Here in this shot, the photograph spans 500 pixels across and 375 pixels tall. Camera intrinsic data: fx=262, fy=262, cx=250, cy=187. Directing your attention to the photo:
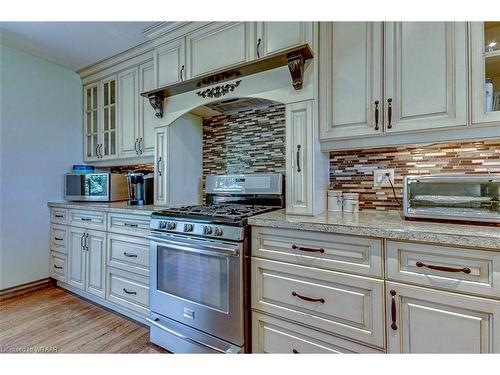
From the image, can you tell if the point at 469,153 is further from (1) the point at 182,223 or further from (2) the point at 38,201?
(2) the point at 38,201

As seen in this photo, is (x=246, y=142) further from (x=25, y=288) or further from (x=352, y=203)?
(x=25, y=288)

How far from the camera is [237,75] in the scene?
192 cm

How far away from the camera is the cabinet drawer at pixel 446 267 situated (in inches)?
40.4

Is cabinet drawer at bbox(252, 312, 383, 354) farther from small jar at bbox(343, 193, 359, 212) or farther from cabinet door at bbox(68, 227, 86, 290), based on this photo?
cabinet door at bbox(68, 227, 86, 290)

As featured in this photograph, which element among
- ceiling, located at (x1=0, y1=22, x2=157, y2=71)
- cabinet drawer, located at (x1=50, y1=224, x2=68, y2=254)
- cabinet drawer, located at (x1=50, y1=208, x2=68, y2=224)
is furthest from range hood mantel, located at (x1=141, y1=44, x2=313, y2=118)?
cabinet drawer, located at (x1=50, y1=224, x2=68, y2=254)

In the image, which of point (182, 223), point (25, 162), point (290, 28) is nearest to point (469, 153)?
point (290, 28)

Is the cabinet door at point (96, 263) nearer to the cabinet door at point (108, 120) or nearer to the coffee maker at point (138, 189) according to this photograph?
the coffee maker at point (138, 189)

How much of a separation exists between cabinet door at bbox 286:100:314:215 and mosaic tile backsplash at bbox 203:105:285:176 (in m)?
0.43

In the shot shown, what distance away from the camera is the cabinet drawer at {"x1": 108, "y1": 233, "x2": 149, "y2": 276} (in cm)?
209

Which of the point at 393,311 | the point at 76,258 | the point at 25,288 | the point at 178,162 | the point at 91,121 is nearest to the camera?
the point at 393,311

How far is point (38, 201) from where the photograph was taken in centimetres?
287

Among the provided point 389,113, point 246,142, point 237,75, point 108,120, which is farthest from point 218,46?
point 108,120

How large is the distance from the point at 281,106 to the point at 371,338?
168 centimetres

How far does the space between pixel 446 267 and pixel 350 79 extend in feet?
3.71
